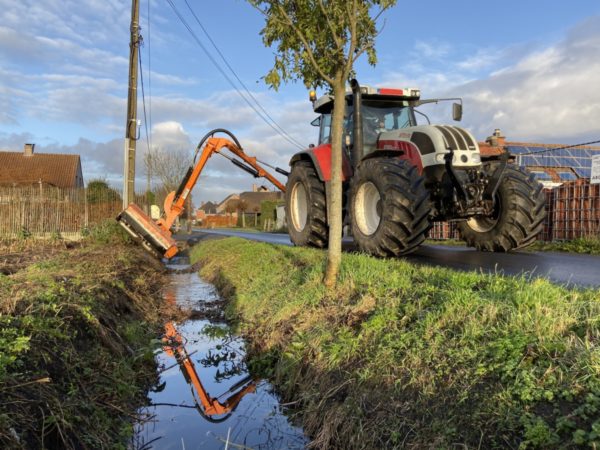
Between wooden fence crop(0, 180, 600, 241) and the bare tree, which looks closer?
the bare tree

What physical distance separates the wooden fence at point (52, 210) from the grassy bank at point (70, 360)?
31.1 ft

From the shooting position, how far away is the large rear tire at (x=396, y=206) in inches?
255

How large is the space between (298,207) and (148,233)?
12.3ft

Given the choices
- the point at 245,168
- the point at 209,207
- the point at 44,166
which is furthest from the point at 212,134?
the point at 209,207

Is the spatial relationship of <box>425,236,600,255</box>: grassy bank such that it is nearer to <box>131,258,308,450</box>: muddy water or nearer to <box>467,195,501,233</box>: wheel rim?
<box>467,195,501,233</box>: wheel rim

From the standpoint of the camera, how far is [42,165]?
41062 mm

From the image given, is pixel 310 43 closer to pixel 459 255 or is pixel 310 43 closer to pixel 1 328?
pixel 459 255

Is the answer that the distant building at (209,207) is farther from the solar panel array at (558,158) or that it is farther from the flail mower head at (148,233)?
the flail mower head at (148,233)

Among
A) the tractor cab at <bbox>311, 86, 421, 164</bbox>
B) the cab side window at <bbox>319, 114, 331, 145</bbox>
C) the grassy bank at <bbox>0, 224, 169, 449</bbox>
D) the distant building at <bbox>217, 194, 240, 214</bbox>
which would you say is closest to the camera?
the grassy bank at <bbox>0, 224, 169, 449</bbox>

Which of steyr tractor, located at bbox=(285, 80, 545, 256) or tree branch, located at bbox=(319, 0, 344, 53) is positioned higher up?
tree branch, located at bbox=(319, 0, 344, 53)

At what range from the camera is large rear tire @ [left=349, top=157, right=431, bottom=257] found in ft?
21.2

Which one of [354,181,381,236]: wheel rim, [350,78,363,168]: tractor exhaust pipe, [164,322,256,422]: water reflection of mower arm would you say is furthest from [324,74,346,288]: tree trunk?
[350,78,363,168]: tractor exhaust pipe

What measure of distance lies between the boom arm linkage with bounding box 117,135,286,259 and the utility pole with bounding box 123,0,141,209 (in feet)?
11.8

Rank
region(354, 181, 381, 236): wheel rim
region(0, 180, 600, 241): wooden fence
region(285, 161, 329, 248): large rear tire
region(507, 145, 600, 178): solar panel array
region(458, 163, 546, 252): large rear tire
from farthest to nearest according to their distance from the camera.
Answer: region(507, 145, 600, 178): solar panel array < region(0, 180, 600, 241): wooden fence < region(285, 161, 329, 248): large rear tire < region(354, 181, 381, 236): wheel rim < region(458, 163, 546, 252): large rear tire
